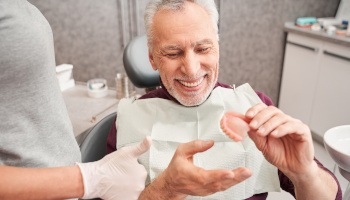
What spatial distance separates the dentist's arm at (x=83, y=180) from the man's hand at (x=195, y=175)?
0.14m

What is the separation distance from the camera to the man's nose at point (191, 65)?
118 centimetres

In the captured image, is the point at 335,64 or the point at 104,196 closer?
the point at 104,196

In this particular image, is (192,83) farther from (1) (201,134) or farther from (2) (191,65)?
(1) (201,134)

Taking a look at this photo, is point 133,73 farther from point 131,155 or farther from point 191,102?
point 131,155

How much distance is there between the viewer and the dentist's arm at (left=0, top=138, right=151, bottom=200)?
0.82 metres

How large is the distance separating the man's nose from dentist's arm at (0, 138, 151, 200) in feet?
1.21

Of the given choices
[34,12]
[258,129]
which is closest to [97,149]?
[34,12]

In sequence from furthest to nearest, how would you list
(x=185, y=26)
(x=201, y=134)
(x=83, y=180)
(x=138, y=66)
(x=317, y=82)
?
(x=317, y=82) → (x=138, y=66) → (x=201, y=134) → (x=185, y=26) → (x=83, y=180)

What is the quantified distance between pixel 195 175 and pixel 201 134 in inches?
20.0

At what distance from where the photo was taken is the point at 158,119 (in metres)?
1.35

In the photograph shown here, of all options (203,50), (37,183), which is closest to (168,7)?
(203,50)

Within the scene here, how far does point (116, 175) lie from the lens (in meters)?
0.99

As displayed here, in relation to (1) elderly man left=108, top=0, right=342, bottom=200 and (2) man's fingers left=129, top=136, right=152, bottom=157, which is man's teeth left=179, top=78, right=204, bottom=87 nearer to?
(1) elderly man left=108, top=0, right=342, bottom=200

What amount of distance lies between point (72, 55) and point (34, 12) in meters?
2.53
